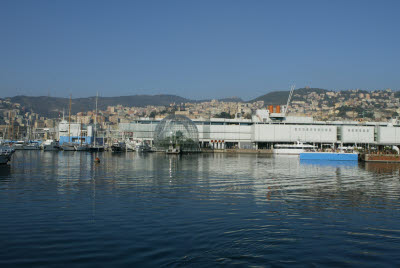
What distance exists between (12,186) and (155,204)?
13070 mm

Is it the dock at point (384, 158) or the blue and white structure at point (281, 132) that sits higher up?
the blue and white structure at point (281, 132)

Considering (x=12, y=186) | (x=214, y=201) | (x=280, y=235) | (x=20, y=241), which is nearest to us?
(x=20, y=241)

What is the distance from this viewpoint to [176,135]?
115m

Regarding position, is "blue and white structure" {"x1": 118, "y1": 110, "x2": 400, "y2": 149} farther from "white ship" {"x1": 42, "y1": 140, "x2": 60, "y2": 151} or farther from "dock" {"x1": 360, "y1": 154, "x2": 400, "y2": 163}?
"dock" {"x1": 360, "y1": 154, "x2": 400, "y2": 163}

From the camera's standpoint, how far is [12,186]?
27.6 metres

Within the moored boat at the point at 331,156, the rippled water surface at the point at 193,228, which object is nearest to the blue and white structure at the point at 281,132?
the moored boat at the point at 331,156

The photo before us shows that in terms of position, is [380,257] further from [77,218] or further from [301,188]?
[301,188]

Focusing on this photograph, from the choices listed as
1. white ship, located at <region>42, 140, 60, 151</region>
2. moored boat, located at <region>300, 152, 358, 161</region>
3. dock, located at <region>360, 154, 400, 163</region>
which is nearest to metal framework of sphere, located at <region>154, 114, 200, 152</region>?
white ship, located at <region>42, 140, 60, 151</region>

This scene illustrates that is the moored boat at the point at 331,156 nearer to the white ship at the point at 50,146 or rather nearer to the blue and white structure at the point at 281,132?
the blue and white structure at the point at 281,132

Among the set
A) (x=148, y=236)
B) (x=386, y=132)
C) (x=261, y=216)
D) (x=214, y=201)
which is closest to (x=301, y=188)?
(x=214, y=201)

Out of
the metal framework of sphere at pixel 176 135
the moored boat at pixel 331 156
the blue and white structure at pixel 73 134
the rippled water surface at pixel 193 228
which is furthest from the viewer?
the blue and white structure at pixel 73 134

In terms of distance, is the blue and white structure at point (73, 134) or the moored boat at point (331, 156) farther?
the blue and white structure at point (73, 134)

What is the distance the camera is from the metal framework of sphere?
4513 inches

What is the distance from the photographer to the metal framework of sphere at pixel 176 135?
4513 inches
